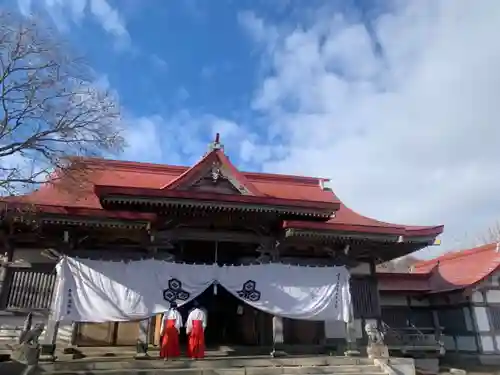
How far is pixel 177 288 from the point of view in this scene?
10.4 m

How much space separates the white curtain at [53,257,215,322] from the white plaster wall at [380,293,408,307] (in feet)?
28.3

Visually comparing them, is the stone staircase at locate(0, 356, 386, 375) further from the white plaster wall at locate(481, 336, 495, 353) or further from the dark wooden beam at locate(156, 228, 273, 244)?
the white plaster wall at locate(481, 336, 495, 353)

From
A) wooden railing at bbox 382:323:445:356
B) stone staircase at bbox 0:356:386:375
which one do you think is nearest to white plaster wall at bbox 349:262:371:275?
wooden railing at bbox 382:323:445:356

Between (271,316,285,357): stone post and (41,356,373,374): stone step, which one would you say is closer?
(41,356,373,374): stone step

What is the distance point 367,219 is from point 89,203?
928 centimetres

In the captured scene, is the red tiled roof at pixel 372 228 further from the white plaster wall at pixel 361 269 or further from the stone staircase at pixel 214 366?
the stone staircase at pixel 214 366

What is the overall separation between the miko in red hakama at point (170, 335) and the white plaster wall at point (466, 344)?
11551 millimetres

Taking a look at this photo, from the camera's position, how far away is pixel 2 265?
10.6 metres

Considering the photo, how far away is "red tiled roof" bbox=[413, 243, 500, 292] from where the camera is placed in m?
15.4

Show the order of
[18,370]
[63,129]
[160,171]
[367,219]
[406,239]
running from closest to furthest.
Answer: [18,370]
[63,129]
[406,239]
[367,219]
[160,171]

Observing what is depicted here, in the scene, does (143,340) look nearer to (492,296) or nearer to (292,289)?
(292,289)

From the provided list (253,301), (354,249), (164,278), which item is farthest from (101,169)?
(354,249)

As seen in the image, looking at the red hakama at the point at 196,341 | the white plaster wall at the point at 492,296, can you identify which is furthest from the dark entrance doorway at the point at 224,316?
the white plaster wall at the point at 492,296

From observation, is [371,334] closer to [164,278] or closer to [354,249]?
[354,249]
